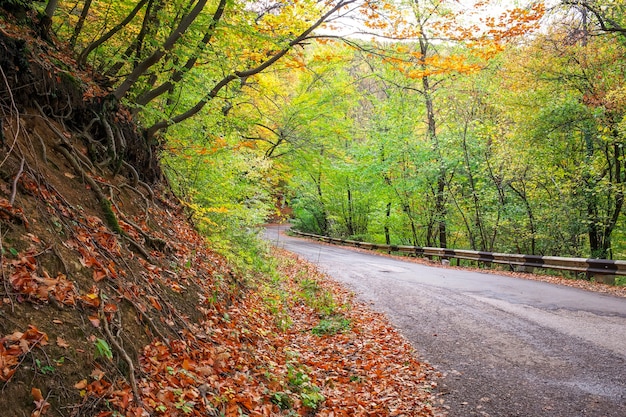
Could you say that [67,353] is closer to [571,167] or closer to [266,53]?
[266,53]

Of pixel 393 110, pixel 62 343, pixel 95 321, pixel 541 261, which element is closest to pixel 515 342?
pixel 95 321

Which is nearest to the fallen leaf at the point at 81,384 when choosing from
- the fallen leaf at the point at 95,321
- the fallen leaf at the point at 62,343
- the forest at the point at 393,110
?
the fallen leaf at the point at 62,343

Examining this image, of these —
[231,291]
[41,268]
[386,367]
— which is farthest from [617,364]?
[41,268]

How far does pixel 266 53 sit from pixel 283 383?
290 inches

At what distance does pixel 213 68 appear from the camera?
907 centimetres

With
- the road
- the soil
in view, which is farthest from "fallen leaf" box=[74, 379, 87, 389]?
the road

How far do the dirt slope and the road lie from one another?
56 centimetres

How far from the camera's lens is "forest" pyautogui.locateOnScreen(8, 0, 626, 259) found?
8.45 m

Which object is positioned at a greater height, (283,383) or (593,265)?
(593,265)

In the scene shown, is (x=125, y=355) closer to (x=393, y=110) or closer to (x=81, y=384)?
(x=81, y=384)

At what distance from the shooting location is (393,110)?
2358cm

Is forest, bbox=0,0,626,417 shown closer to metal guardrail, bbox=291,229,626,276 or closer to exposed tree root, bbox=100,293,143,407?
exposed tree root, bbox=100,293,143,407

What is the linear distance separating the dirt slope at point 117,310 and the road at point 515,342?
56cm

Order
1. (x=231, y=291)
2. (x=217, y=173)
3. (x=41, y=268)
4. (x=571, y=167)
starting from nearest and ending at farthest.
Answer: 1. (x=41, y=268)
2. (x=231, y=291)
3. (x=217, y=173)
4. (x=571, y=167)
